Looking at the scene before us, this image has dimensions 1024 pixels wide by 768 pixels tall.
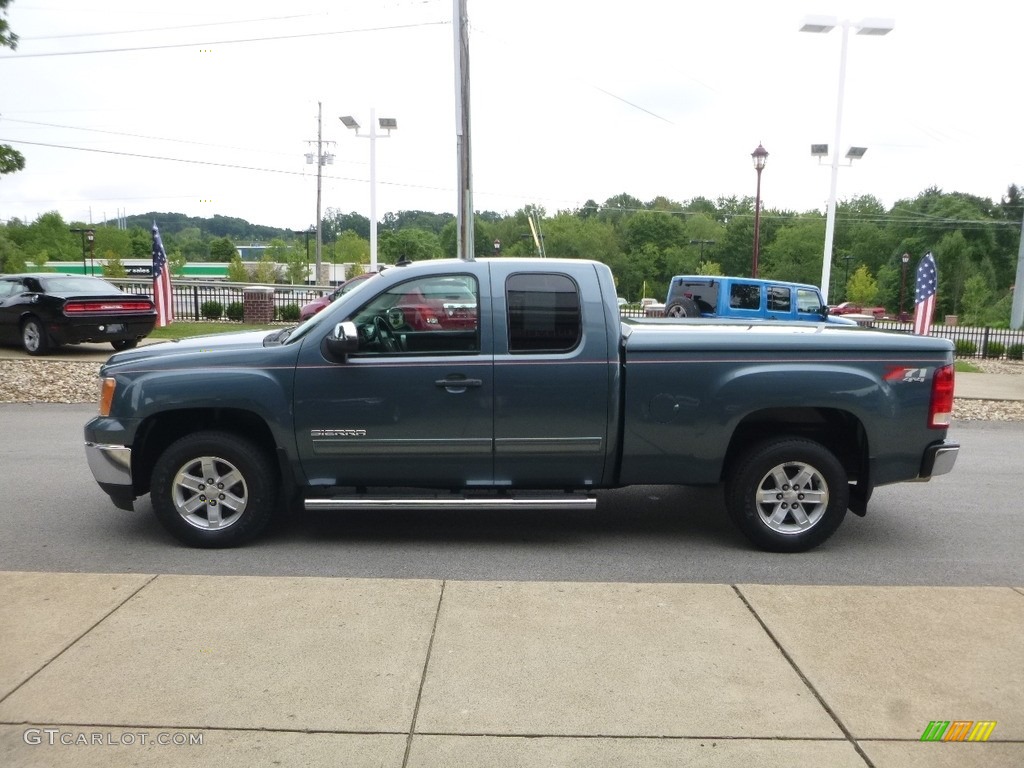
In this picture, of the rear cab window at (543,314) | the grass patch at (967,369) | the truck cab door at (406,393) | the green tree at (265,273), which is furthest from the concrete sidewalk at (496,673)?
the green tree at (265,273)

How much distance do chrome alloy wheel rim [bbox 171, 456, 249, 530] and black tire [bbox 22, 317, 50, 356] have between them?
38.8 feet

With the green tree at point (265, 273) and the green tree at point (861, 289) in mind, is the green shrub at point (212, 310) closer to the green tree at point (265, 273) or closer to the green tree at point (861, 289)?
the green tree at point (861, 289)

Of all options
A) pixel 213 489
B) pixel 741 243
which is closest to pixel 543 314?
pixel 213 489

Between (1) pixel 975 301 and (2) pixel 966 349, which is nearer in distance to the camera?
(2) pixel 966 349

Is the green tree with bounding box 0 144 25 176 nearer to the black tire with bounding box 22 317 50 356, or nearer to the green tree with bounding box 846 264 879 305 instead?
the black tire with bounding box 22 317 50 356

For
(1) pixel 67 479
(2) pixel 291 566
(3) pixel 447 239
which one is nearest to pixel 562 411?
(2) pixel 291 566

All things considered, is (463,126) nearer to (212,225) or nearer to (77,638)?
(77,638)

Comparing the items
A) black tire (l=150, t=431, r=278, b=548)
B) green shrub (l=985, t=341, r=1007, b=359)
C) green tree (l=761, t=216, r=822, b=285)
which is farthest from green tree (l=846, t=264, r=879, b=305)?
black tire (l=150, t=431, r=278, b=548)

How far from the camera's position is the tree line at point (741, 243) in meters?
77.2

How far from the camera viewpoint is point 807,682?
3789 millimetres

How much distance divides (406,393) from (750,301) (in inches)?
571

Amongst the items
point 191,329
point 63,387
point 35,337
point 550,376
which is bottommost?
point 63,387

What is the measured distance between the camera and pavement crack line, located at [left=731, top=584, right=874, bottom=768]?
329 centimetres

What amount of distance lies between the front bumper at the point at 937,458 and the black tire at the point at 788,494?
52 centimetres
